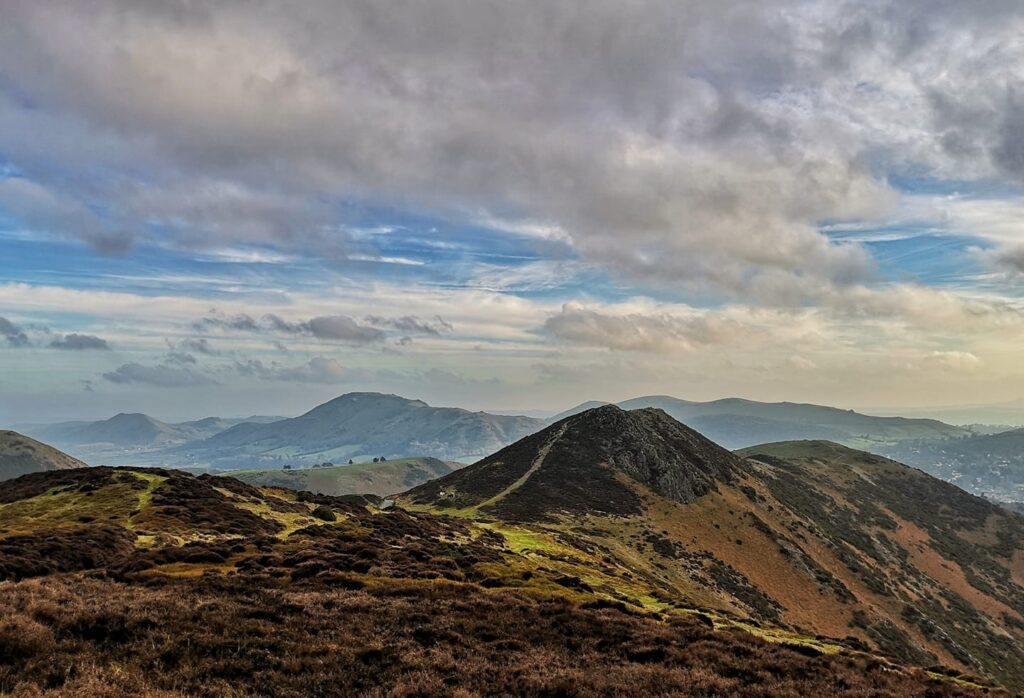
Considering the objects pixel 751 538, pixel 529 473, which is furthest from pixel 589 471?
pixel 751 538

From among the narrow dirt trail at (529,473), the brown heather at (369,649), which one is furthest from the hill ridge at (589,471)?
the brown heather at (369,649)

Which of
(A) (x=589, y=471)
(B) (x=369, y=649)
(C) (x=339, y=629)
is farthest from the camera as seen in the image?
(A) (x=589, y=471)

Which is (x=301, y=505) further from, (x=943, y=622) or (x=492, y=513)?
(x=943, y=622)

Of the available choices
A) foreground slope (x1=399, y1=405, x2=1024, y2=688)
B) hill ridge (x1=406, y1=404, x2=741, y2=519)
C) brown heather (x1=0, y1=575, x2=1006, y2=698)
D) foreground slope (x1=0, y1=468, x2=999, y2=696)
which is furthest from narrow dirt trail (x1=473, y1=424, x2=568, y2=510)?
brown heather (x1=0, y1=575, x2=1006, y2=698)

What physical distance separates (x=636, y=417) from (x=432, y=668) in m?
134

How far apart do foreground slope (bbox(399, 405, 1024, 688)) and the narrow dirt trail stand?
56cm

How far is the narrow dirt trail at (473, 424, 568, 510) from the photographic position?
4086 inches

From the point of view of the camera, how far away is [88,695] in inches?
554

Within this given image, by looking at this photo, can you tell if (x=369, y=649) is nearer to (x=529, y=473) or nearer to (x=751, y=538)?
(x=751, y=538)

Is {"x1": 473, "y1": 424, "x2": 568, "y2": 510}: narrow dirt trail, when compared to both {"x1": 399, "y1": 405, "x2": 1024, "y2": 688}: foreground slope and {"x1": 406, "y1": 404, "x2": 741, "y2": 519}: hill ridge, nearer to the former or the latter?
{"x1": 406, "y1": 404, "x2": 741, "y2": 519}: hill ridge

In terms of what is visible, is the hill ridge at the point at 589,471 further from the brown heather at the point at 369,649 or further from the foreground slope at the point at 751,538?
the brown heather at the point at 369,649

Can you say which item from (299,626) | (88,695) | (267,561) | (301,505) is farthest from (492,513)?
(88,695)

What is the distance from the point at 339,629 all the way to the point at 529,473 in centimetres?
9977

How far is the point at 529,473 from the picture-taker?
120m
